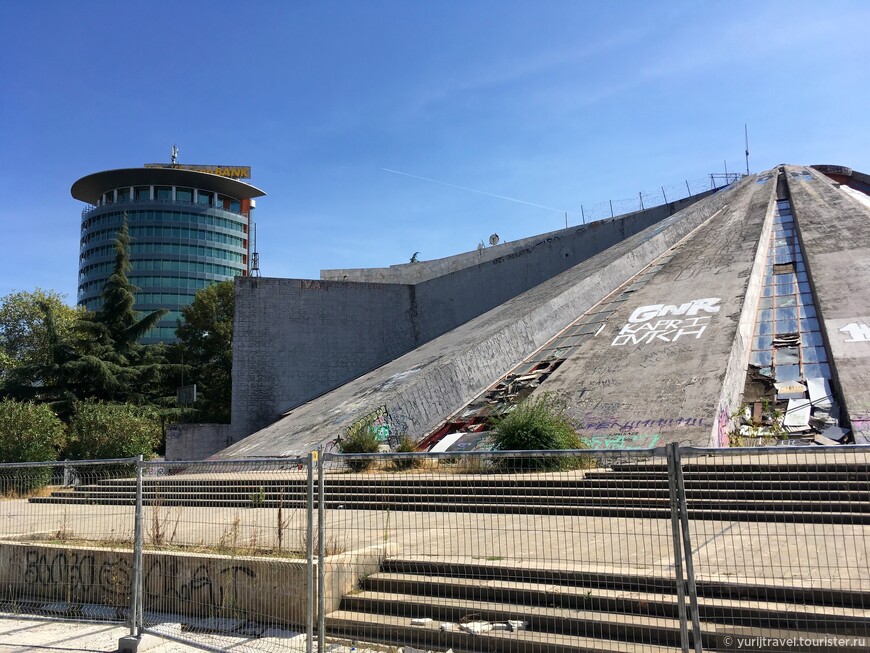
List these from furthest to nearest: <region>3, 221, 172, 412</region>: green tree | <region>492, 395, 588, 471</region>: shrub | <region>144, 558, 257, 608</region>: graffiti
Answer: <region>3, 221, 172, 412</region>: green tree
<region>492, 395, 588, 471</region>: shrub
<region>144, 558, 257, 608</region>: graffiti

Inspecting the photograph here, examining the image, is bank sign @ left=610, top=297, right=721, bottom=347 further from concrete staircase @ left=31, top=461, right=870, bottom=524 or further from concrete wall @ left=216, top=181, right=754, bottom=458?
concrete staircase @ left=31, top=461, right=870, bottom=524

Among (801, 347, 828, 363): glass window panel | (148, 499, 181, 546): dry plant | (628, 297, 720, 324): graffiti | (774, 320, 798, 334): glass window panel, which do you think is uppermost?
(628, 297, 720, 324): graffiti

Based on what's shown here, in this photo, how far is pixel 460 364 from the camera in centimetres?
1709

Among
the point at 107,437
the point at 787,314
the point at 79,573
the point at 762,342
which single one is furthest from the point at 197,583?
the point at 787,314

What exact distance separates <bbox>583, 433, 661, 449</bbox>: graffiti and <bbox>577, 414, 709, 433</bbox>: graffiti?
0.57ft

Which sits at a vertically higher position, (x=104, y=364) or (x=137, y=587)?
(x=104, y=364)

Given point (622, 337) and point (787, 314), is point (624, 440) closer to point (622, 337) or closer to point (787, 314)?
point (622, 337)

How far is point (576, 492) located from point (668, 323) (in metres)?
9.26

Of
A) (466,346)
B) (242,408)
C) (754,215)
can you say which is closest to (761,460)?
(466,346)

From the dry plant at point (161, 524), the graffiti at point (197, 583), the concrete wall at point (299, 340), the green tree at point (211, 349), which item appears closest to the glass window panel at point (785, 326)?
the dry plant at point (161, 524)

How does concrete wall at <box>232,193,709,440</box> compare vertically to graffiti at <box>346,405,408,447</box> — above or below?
above

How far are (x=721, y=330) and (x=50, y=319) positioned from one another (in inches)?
1009

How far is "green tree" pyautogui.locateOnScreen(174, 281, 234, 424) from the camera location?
32.9 m

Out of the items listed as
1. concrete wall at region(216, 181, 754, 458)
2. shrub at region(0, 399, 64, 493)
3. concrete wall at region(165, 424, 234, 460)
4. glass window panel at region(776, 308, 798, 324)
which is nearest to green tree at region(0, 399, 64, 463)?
shrub at region(0, 399, 64, 493)
